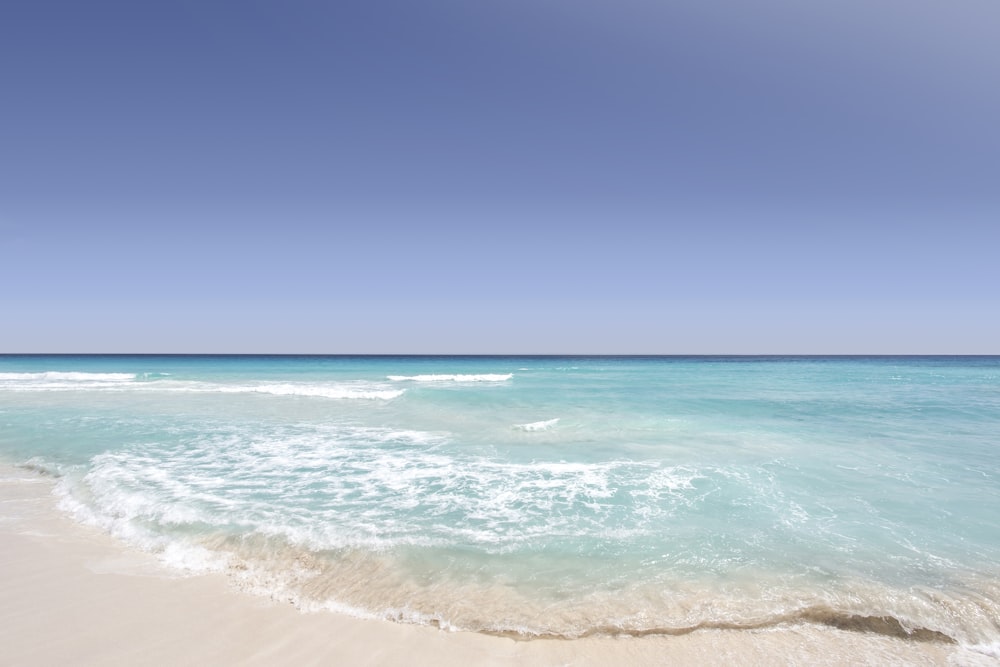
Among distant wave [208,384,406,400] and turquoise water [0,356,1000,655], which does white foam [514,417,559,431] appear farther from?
distant wave [208,384,406,400]

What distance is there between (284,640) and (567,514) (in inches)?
165

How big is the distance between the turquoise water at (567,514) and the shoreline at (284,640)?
20cm

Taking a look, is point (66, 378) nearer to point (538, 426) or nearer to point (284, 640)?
point (538, 426)

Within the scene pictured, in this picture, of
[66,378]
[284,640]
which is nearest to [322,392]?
[284,640]

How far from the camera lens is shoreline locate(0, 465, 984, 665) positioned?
12.5ft

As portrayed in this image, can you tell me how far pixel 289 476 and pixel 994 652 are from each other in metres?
9.76

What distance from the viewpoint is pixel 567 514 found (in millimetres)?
6969

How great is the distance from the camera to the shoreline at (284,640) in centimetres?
382

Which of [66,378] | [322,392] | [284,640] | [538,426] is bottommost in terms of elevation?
[284,640]

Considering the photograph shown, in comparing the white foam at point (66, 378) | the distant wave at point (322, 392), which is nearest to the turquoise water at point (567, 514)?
the distant wave at point (322, 392)

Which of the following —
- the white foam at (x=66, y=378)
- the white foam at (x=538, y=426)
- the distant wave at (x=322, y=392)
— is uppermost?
the white foam at (x=66, y=378)

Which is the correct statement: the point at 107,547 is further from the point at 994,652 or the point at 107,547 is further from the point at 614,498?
the point at 994,652

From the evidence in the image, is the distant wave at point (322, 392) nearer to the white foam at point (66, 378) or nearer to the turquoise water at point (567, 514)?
the turquoise water at point (567, 514)

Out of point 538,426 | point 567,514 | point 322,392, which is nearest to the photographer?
point 567,514
